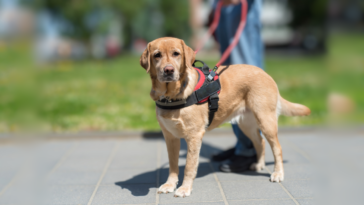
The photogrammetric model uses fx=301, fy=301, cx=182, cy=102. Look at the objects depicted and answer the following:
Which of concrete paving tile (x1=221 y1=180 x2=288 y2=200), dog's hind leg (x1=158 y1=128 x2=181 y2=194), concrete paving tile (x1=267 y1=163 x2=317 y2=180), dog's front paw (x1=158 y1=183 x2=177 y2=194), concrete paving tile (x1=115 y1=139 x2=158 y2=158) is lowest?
concrete paving tile (x1=115 y1=139 x2=158 y2=158)

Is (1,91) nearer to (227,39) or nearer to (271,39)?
(227,39)

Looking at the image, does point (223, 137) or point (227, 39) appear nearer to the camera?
point (227, 39)

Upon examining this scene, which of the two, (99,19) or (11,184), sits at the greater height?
(99,19)

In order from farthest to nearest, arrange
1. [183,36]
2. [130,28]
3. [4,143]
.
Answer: [183,36] < [130,28] < [4,143]

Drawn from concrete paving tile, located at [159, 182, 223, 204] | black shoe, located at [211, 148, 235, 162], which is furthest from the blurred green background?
black shoe, located at [211, 148, 235, 162]

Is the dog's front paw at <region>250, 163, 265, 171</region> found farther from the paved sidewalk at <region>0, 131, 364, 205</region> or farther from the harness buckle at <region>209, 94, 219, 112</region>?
the harness buckle at <region>209, 94, 219, 112</region>

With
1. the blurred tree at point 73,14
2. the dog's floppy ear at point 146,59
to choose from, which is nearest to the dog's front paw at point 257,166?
the dog's floppy ear at point 146,59

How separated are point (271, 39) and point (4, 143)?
43782mm

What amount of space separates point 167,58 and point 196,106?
1.98ft

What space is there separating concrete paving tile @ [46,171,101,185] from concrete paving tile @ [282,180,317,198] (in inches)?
88.9

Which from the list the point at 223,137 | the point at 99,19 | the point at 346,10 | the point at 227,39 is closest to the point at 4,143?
the point at 223,137

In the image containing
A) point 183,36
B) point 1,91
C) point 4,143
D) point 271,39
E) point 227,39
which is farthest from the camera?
point 271,39

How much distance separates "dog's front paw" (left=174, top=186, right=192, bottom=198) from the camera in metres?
3.19

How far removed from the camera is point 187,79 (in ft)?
10.7
